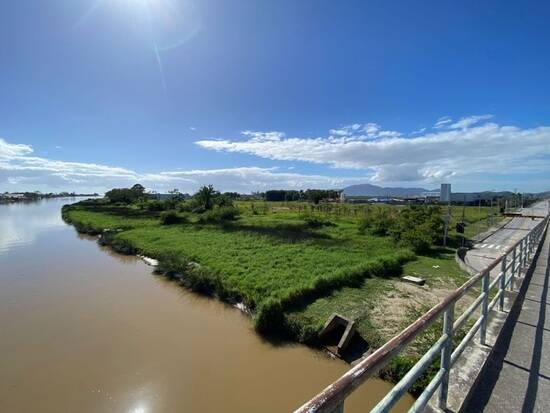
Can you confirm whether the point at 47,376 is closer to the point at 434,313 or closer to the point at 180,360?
the point at 180,360

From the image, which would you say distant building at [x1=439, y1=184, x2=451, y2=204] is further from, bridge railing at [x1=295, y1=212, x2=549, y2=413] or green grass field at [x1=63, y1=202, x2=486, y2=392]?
bridge railing at [x1=295, y1=212, x2=549, y2=413]

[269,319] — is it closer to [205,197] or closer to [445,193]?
[445,193]

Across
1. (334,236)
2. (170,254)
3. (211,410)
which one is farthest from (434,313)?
(334,236)

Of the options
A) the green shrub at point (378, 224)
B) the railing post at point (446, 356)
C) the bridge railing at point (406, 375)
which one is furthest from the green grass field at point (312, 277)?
the bridge railing at point (406, 375)

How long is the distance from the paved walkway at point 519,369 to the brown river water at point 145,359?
1968mm

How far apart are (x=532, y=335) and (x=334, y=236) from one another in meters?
14.0

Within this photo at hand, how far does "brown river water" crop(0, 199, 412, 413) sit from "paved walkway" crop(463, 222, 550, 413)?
6.46 ft

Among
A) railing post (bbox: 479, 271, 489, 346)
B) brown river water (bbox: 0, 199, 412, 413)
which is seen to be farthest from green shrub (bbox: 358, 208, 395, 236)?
railing post (bbox: 479, 271, 489, 346)

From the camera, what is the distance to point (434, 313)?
1.94 metres

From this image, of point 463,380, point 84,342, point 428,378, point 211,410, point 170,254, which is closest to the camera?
point 463,380

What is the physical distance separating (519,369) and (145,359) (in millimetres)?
6256

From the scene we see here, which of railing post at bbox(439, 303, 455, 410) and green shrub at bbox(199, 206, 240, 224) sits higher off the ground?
railing post at bbox(439, 303, 455, 410)

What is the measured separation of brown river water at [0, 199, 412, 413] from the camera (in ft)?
16.8

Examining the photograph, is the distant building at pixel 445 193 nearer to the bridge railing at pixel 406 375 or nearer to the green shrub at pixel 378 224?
the green shrub at pixel 378 224
